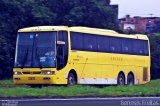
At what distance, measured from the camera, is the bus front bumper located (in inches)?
1006

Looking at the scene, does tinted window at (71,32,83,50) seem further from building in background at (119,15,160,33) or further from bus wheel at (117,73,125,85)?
building in background at (119,15,160,33)

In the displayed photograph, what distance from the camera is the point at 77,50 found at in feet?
89.8

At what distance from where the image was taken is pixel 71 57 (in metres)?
26.7

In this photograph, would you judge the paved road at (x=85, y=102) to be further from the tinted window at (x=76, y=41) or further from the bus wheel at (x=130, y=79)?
the bus wheel at (x=130, y=79)

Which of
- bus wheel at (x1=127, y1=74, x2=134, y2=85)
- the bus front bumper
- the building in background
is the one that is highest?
the building in background

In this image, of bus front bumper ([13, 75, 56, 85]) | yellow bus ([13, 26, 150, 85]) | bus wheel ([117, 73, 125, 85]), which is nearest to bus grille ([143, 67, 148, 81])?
yellow bus ([13, 26, 150, 85])

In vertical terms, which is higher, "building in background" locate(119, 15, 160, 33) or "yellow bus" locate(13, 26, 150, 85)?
"building in background" locate(119, 15, 160, 33)

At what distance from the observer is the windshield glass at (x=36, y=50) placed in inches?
1016

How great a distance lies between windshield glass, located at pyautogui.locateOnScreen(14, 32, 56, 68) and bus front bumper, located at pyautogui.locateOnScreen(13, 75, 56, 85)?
484mm

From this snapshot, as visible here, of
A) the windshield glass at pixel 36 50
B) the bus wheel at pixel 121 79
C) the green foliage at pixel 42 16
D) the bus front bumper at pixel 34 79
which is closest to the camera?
the bus front bumper at pixel 34 79

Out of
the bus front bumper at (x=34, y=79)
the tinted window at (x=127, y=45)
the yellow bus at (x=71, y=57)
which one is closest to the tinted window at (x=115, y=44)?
the yellow bus at (x=71, y=57)

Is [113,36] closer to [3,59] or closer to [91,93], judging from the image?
[3,59]

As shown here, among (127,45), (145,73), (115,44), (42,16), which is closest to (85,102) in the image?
(115,44)

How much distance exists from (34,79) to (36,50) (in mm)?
1276
